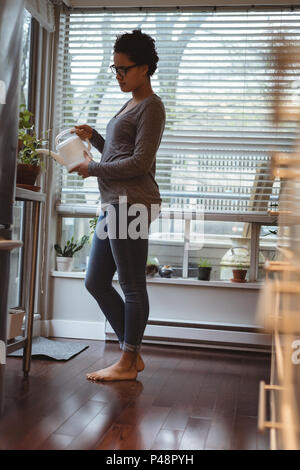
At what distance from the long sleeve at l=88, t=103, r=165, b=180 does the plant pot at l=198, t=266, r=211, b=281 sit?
1287 millimetres

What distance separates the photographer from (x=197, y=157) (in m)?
3.63

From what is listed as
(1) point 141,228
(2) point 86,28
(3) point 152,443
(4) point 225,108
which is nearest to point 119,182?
(1) point 141,228

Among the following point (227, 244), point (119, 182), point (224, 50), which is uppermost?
point (224, 50)

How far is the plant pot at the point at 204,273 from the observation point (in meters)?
3.61

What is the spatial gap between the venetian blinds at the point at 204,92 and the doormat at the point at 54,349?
1060 mm

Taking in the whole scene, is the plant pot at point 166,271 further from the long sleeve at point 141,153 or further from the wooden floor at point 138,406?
the long sleeve at point 141,153

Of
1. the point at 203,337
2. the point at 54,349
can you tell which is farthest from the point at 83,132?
the point at 203,337

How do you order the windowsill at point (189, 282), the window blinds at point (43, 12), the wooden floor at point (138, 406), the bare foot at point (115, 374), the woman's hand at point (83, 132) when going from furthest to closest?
the windowsill at point (189, 282)
the window blinds at point (43, 12)
the woman's hand at point (83, 132)
the bare foot at point (115, 374)
the wooden floor at point (138, 406)

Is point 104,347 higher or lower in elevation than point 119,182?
lower

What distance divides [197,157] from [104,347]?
4.20ft

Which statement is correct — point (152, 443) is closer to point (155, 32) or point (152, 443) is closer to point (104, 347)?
point (104, 347)

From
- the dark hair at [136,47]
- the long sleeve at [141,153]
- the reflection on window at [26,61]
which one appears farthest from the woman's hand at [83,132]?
the reflection on window at [26,61]

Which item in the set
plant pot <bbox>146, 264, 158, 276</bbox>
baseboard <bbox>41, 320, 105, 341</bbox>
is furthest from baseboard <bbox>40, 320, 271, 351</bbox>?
plant pot <bbox>146, 264, 158, 276</bbox>
